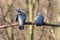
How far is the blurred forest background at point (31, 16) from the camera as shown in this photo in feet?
17.9

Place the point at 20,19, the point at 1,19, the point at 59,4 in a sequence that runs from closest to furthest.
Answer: the point at 20,19, the point at 59,4, the point at 1,19

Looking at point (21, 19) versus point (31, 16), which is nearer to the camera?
point (21, 19)

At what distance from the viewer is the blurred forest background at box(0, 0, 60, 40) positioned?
547 centimetres

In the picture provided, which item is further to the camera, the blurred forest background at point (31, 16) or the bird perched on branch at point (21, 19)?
the blurred forest background at point (31, 16)

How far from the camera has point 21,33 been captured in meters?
5.71

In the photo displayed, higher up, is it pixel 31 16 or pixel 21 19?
pixel 21 19

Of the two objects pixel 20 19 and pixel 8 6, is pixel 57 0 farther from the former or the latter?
pixel 20 19

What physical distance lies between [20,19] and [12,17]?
2856 mm

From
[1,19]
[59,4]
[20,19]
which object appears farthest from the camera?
Answer: [1,19]

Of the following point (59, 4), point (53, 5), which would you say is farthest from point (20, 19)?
point (53, 5)

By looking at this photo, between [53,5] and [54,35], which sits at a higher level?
[53,5]

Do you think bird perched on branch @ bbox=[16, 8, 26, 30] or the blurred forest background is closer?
bird perched on branch @ bbox=[16, 8, 26, 30]

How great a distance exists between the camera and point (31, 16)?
18.2ft

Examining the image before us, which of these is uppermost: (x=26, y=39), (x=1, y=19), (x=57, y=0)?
(x=57, y=0)
